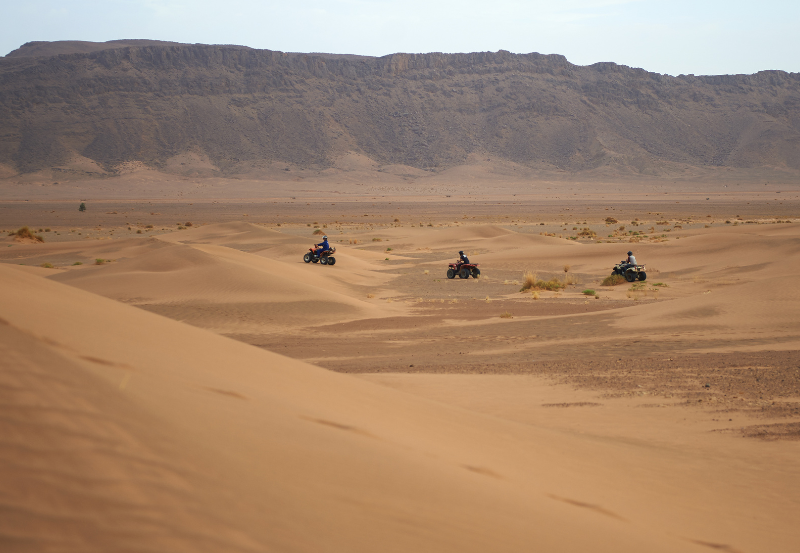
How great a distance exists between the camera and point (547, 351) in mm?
12820

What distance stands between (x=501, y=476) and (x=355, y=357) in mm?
8739

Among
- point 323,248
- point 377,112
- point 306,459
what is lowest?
point 323,248

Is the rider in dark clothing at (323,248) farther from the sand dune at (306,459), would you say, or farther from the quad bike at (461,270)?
the sand dune at (306,459)

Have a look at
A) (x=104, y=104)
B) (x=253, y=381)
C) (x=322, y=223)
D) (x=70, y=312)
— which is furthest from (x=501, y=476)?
(x=104, y=104)

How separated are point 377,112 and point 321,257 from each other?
432 ft

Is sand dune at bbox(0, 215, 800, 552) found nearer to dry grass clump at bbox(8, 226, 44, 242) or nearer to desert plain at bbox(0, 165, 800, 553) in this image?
desert plain at bbox(0, 165, 800, 553)

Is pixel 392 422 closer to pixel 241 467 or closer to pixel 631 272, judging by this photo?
pixel 241 467

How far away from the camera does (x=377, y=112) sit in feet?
515

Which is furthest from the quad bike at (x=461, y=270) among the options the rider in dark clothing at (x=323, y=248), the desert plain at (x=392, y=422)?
the desert plain at (x=392, y=422)

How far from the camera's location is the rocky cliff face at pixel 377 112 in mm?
139625

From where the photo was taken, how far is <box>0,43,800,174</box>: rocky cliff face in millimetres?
139625

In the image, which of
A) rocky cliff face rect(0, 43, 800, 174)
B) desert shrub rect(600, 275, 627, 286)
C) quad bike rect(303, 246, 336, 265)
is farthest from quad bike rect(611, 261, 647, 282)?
rocky cliff face rect(0, 43, 800, 174)

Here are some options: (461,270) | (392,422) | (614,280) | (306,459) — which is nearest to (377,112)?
(461,270)

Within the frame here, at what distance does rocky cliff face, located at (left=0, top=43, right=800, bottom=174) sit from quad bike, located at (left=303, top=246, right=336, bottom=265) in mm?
109274
